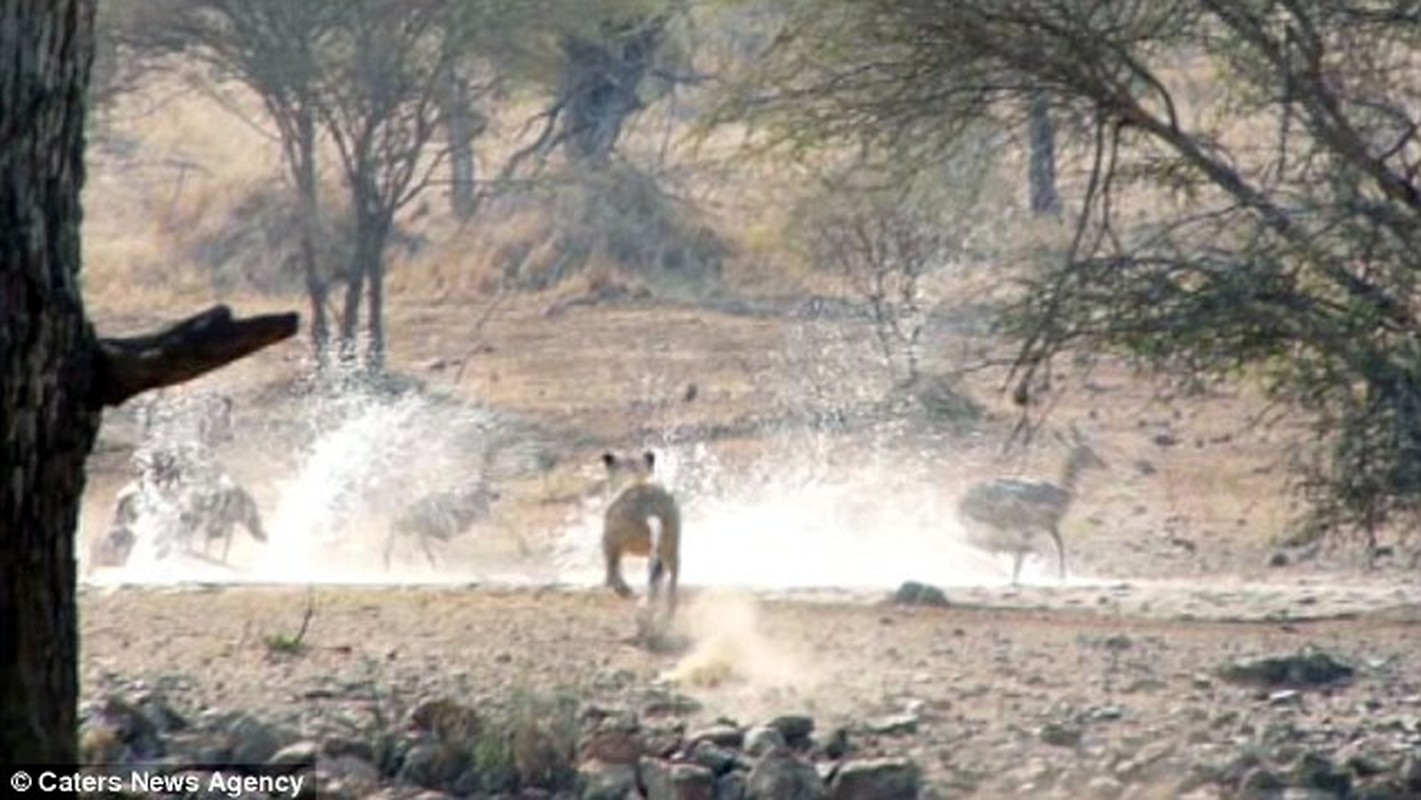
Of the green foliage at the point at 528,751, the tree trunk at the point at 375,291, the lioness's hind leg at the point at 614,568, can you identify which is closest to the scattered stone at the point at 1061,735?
the green foliage at the point at 528,751

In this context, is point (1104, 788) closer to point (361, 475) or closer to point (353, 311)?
point (361, 475)

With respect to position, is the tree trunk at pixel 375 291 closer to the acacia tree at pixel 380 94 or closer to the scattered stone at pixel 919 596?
the acacia tree at pixel 380 94

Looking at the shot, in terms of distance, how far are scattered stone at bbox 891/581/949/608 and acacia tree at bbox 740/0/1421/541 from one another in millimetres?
2005

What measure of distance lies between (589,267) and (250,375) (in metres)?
4.76

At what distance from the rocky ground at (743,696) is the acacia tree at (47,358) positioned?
487cm

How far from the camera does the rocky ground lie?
40.3ft

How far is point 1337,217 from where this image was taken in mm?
13328

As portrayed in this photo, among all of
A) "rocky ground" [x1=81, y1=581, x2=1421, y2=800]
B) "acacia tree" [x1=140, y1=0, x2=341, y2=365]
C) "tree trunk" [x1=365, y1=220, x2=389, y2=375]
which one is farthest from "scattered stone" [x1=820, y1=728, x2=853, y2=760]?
"acacia tree" [x1=140, y1=0, x2=341, y2=365]

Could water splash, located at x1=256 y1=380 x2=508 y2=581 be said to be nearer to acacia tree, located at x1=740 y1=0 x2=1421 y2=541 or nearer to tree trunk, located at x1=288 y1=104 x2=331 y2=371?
tree trunk, located at x1=288 y1=104 x2=331 y2=371

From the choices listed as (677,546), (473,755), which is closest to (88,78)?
(473,755)

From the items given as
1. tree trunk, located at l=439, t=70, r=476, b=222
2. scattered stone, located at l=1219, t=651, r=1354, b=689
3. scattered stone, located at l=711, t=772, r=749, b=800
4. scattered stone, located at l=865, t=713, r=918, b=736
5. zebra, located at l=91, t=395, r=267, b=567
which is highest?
tree trunk, located at l=439, t=70, r=476, b=222

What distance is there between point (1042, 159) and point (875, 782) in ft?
35.5

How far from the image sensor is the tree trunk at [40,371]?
21.0 feet

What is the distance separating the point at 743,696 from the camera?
537 inches
